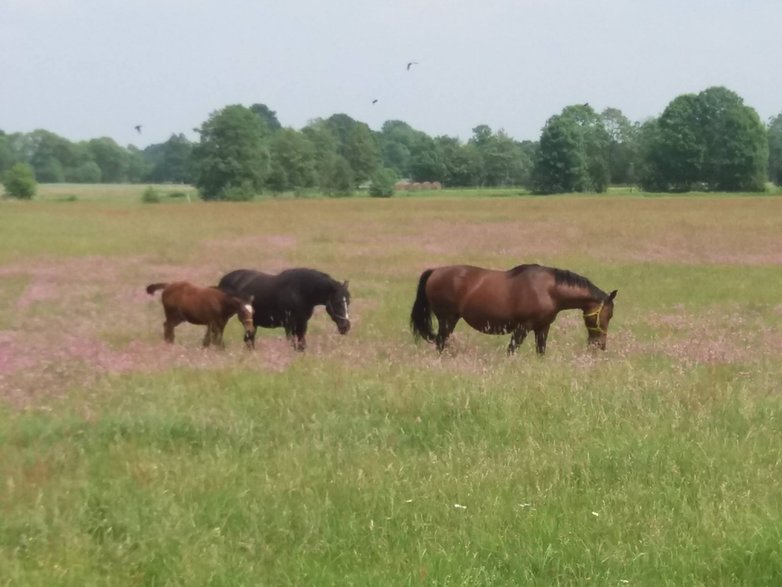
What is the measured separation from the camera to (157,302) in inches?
665

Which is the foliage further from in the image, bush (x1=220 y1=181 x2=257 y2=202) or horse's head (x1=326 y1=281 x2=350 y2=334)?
horse's head (x1=326 y1=281 x2=350 y2=334)

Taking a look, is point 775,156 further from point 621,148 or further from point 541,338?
point 541,338

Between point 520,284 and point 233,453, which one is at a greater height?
point 520,284

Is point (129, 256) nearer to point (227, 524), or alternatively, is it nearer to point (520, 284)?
point (520, 284)

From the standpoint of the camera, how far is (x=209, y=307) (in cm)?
A: 1138

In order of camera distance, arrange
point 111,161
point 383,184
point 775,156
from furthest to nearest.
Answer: point 111,161, point 775,156, point 383,184

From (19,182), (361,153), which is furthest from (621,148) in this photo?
(19,182)

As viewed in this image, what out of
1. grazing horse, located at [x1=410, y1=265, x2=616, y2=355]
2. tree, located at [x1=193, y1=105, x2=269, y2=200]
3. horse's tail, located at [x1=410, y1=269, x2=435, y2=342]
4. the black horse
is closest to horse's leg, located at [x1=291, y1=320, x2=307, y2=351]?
the black horse

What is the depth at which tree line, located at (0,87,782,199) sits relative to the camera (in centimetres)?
9369

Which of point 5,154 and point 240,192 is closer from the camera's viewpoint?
point 240,192

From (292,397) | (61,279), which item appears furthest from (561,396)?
(61,279)

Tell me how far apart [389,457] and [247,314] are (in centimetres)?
515

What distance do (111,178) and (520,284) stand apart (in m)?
149

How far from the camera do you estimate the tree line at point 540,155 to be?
93688 mm
